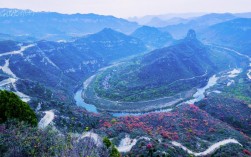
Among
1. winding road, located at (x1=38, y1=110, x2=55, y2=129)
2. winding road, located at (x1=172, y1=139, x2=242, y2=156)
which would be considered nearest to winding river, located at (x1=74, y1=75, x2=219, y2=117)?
winding road, located at (x1=38, y1=110, x2=55, y2=129)

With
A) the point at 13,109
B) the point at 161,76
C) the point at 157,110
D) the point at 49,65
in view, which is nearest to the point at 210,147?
the point at 13,109

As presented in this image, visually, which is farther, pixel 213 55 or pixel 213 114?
pixel 213 55

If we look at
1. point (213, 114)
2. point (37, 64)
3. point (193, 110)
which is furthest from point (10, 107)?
point (37, 64)

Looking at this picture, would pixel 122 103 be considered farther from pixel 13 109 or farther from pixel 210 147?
pixel 13 109

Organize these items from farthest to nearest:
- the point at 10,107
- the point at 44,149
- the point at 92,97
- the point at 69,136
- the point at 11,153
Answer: the point at 92,97
the point at 10,107
the point at 69,136
the point at 44,149
the point at 11,153

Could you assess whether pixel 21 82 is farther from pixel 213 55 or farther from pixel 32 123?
pixel 213 55

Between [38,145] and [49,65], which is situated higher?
[38,145]

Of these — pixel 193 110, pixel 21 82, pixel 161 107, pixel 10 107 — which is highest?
pixel 10 107

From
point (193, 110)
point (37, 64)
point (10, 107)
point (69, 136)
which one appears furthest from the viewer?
point (37, 64)

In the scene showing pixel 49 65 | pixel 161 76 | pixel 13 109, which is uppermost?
pixel 13 109

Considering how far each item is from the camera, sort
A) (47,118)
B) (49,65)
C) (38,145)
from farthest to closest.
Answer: (49,65) < (47,118) < (38,145)

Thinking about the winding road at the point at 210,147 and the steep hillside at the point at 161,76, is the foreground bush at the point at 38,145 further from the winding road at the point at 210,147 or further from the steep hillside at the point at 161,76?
the steep hillside at the point at 161,76
